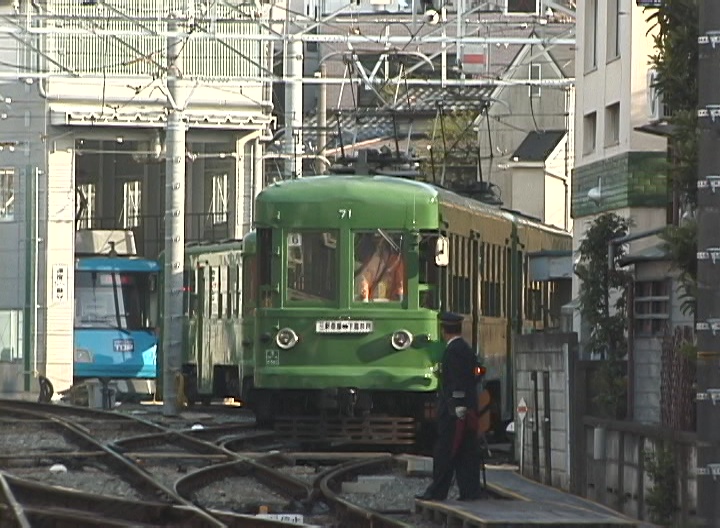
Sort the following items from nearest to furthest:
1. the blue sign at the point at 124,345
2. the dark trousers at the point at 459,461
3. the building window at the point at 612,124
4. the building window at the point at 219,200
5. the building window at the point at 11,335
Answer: the dark trousers at the point at 459,461, the building window at the point at 612,124, the blue sign at the point at 124,345, the building window at the point at 11,335, the building window at the point at 219,200

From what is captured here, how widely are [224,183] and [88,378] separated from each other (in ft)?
25.1

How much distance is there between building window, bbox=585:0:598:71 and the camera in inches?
1047

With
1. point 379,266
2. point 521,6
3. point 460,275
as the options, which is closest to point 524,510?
point 379,266

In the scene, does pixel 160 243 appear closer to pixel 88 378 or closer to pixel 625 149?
pixel 88 378

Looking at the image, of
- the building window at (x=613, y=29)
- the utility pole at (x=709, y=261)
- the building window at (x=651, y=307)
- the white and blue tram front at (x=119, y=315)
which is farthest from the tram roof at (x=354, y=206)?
the white and blue tram front at (x=119, y=315)

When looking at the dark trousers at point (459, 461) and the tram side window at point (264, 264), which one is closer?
the dark trousers at point (459, 461)

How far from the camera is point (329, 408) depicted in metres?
21.8

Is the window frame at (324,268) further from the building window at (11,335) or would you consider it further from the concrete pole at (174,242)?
the building window at (11,335)

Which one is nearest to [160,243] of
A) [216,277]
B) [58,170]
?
[58,170]

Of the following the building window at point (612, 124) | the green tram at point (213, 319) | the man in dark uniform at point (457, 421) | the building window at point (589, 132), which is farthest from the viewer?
the green tram at point (213, 319)

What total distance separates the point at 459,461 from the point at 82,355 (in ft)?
84.0

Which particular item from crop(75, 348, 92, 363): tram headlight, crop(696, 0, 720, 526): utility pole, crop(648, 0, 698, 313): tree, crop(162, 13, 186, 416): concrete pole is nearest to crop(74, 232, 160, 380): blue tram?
crop(75, 348, 92, 363): tram headlight

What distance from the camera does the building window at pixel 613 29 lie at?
25.4m

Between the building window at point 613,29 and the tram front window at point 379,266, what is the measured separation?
485cm
